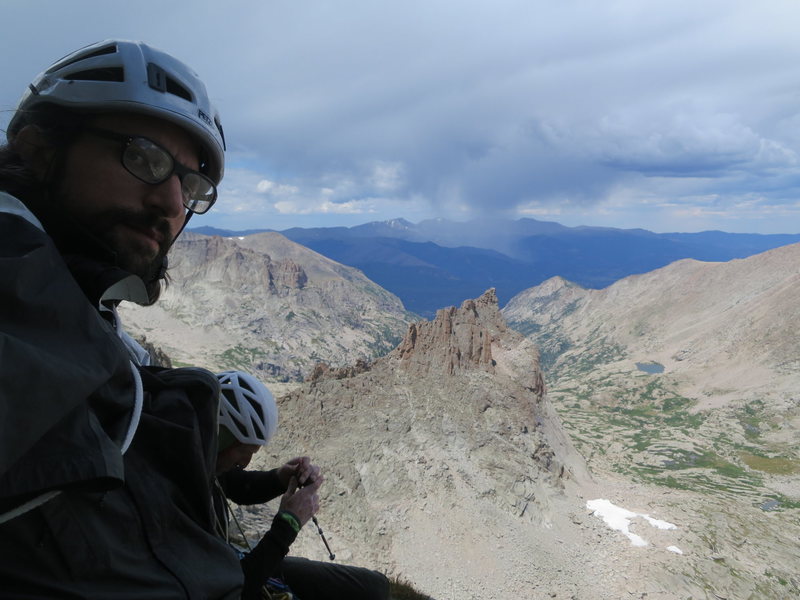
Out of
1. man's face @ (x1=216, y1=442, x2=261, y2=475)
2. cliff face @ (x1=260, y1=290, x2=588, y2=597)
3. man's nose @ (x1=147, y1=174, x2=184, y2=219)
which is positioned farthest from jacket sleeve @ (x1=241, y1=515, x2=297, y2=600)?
cliff face @ (x1=260, y1=290, x2=588, y2=597)

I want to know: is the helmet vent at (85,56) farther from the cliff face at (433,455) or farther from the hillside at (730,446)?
the hillside at (730,446)

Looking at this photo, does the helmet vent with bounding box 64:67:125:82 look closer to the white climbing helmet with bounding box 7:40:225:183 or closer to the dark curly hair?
the white climbing helmet with bounding box 7:40:225:183

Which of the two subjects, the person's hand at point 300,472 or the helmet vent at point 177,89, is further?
the person's hand at point 300,472

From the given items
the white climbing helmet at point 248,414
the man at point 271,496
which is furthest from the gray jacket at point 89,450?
the white climbing helmet at point 248,414

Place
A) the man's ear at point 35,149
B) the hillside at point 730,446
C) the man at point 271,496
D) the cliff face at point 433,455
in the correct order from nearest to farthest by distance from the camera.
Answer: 1. the man's ear at point 35,149
2. the man at point 271,496
3. the cliff face at point 433,455
4. the hillside at point 730,446

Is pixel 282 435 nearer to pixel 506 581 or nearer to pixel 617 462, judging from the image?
pixel 506 581

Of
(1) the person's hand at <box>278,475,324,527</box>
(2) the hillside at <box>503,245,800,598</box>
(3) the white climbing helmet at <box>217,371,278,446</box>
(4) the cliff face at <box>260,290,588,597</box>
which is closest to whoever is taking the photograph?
(1) the person's hand at <box>278,475,324,527</box>

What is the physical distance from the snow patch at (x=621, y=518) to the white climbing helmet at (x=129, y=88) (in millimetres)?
55433

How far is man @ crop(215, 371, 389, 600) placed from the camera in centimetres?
463

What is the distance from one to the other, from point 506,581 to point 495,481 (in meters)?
8.72

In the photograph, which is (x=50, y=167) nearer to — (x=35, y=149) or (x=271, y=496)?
(x=35, y=149)

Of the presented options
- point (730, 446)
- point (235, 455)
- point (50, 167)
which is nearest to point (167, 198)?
point (50, 167)

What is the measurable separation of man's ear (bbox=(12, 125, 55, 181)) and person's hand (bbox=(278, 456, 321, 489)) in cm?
400

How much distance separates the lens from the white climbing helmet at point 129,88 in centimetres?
336
